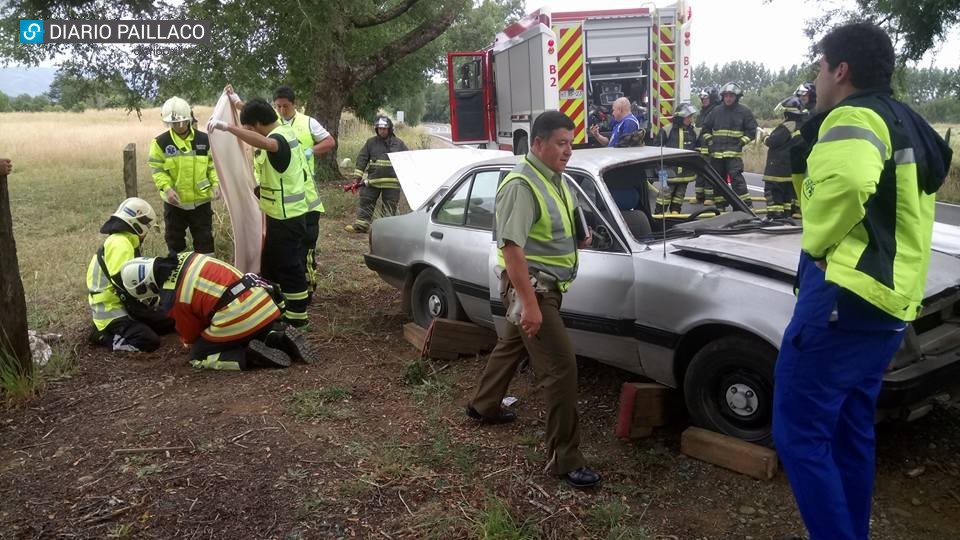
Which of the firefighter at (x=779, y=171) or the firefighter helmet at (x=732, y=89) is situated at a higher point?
the firefighter helmet at (x=732, y=89)

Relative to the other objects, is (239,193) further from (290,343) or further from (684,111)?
(684,111)

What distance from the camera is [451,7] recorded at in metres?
15.1

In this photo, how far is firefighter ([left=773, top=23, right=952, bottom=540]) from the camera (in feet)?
7.67

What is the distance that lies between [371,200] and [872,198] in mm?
8357

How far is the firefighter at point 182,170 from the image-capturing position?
6742 mm

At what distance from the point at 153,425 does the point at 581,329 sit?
7.78 ft

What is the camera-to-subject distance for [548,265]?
3441mm

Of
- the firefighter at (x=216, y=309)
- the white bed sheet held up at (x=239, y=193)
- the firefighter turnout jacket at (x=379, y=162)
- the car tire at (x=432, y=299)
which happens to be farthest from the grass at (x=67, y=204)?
the car tire at (x=432, y=299)

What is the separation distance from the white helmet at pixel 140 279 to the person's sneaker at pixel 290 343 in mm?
819

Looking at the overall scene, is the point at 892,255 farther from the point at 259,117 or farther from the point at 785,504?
the point at 259,117

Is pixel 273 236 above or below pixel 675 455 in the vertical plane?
above

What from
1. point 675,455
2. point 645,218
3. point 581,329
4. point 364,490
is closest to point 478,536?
point 364,490

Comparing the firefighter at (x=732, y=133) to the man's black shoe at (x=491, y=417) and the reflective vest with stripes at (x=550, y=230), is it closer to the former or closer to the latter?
the man's black shoe at (x=491, y=417)

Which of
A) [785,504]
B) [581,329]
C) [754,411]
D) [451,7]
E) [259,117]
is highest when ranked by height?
[451,7]
